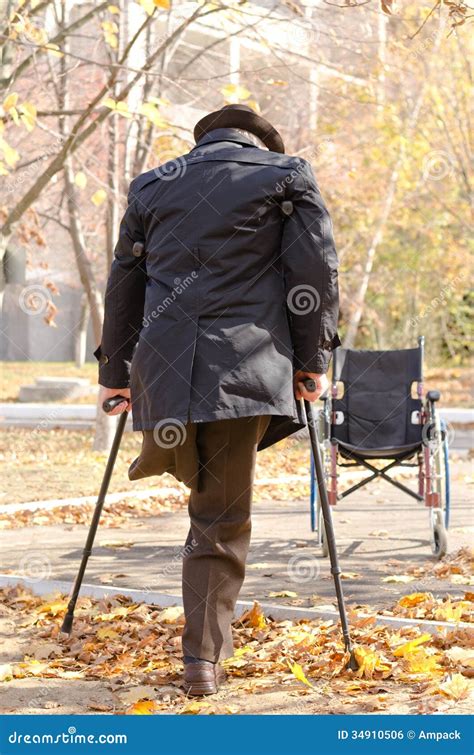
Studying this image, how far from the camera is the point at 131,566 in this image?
6.75 m

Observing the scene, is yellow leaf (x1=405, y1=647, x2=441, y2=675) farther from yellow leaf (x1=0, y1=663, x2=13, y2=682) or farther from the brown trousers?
yellow leaf (x1=0, y1=663, x2=13, y2=682)

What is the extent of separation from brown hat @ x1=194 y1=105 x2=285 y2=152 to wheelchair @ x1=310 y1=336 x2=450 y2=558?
3126 mm

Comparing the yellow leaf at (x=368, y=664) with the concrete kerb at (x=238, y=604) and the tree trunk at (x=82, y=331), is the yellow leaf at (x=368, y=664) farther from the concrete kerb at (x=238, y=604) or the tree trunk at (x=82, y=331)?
the tree trunk at (x=82, y=331)

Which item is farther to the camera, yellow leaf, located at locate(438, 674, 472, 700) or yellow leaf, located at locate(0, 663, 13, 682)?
yellow leaf, located at locate(0, 663, 13, 682)

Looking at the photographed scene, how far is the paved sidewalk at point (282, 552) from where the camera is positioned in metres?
6.05

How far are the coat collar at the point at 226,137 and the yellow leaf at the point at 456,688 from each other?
Answer: 6.65ft

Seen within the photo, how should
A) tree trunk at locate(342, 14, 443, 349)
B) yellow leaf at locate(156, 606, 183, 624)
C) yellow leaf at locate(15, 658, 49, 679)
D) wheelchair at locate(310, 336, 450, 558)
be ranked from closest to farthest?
yellow leaf at locate(15, 658, 49, 679) → yellow leaf at locate(156, 606, 183, 624) → wheelchair at locate(310, 336, 450, 558) → tree trunk at locate(342, 14, 443, 349)

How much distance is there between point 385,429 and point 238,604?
2764 mm

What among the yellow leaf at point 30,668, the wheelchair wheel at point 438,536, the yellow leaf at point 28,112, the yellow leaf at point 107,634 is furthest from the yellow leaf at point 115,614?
the yellow leaf at point 28,112

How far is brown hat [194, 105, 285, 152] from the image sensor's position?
429 centimetres

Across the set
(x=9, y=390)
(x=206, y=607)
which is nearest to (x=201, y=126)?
(x=206, y=607)

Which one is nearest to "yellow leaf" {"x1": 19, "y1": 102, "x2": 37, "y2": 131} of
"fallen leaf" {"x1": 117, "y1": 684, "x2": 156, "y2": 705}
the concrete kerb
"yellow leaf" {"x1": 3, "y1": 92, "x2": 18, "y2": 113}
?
"yellow leaf" {"x1": 3, "y1": 92, "x2": 18, "y2": 113}

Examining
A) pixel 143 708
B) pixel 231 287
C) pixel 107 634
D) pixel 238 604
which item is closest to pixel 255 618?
pixel 238 604
